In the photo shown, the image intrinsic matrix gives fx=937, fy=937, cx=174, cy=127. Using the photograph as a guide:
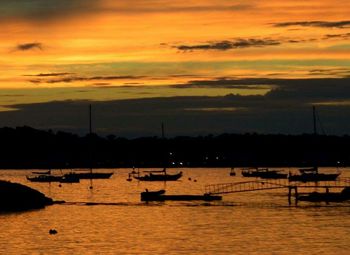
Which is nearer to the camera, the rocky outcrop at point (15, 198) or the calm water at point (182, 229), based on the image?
A: the calm water at point (182, 229)

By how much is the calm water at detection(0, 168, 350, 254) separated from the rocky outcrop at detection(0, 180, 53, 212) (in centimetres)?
238

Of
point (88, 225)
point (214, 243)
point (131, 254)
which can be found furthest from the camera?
point (88, 225)

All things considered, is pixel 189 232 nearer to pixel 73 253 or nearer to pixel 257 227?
pixel 257 227

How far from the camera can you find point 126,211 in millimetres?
118312

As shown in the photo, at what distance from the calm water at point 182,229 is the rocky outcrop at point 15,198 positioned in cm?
238

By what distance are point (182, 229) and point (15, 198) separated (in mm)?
32842

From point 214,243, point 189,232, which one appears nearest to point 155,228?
point 189,232

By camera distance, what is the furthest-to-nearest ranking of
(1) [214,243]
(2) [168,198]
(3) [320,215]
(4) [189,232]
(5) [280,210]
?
(2) [168,198] < (5) [280,210] < (3) [320,215] < (4) [189,232] < (1) [214,243]

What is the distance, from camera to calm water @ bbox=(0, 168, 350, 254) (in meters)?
76.8

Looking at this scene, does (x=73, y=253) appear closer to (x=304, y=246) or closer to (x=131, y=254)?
(x=131, y=254)

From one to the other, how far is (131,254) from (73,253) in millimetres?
4689

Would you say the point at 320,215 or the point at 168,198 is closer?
the point at 320,215

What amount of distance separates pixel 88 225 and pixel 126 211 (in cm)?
2022

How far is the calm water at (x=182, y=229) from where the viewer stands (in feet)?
252
